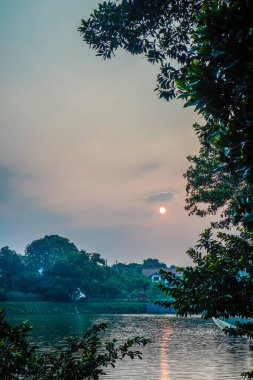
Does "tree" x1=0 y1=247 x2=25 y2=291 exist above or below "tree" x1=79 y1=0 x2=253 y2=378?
above

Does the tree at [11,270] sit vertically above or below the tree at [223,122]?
above

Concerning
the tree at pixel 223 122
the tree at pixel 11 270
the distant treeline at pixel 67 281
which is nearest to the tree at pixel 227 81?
the tree at pixel 223 122

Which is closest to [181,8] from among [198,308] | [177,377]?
[198,308]

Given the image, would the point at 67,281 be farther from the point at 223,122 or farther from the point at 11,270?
the point at 223,122

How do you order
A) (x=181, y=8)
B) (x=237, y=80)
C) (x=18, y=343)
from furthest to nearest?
1. (x=181, y=8)
2. (x=18, y=343)
3. (x=237, y=80)

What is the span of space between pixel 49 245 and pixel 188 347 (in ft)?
345

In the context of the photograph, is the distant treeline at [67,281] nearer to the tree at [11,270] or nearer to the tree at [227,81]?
the tree at [11,270]

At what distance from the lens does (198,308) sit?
5.01 metres

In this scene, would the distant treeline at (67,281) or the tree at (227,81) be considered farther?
the distant treeline at (67,281)

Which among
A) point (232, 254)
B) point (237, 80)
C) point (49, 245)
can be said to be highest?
point (49, 245)

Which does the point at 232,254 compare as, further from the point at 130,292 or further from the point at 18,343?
the point at 130,292

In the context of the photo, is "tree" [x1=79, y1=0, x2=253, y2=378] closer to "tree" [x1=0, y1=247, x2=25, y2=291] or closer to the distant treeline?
the distant treeline

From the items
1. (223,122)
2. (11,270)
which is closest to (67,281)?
(11,270)

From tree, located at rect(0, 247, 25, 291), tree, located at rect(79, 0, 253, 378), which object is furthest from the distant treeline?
tree, located at rect(79, 0, 253, 378)
